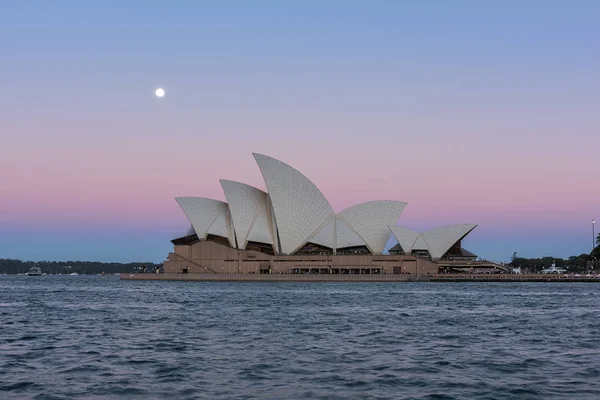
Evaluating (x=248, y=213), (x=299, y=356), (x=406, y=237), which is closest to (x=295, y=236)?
(x=248, y=213)

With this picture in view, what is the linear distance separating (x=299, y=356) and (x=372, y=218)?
81962 mm

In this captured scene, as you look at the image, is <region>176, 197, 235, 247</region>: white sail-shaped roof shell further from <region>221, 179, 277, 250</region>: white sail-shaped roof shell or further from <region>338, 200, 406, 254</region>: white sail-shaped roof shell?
<region>338, 200, 406, 254</region>: white sail-shaped roof shell

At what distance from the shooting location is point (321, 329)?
2938cm

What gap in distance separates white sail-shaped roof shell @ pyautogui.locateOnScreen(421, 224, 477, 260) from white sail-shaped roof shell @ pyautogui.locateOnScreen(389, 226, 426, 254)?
74.0 inches

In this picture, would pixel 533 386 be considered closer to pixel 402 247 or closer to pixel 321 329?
pixel 321 329

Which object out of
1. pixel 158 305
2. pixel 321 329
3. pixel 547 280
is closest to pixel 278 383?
pixel 321 329

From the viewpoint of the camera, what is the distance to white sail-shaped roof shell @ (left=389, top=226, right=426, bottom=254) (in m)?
105

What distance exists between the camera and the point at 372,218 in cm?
10250

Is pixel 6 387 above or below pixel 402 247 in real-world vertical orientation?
below

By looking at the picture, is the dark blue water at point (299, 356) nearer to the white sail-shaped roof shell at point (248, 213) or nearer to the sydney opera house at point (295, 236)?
the white sail-shaped roof shell at point (248, 213)

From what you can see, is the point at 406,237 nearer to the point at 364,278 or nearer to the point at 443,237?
the point at 443,237

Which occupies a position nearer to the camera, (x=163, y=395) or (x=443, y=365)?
(x=163, y=395)

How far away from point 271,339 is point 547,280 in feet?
286

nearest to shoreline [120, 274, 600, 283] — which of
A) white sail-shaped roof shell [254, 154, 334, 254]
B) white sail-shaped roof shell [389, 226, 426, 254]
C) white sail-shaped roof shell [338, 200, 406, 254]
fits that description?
white sail-shaped roof shell [254, 154, 334, 254]
